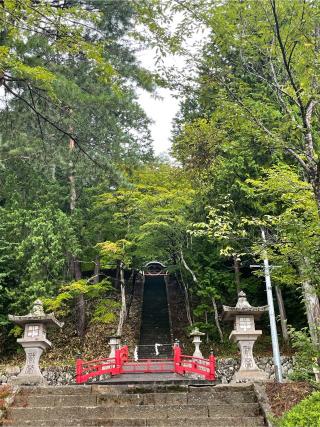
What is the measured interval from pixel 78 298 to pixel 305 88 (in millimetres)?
15451

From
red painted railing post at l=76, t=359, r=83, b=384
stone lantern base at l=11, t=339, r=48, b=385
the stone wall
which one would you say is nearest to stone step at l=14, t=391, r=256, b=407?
stone lantern base at l=11, t=339, r=48, b=385

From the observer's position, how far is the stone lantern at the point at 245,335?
32.0ft

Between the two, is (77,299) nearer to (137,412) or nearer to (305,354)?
(137,412)

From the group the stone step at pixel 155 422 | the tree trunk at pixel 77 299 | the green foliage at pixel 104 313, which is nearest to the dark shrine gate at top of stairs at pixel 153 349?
the green foliage at pixel 104 313

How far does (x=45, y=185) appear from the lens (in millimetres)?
19859

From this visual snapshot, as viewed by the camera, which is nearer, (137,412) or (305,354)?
(305,354)

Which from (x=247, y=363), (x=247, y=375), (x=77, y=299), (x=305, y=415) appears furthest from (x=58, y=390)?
(x=77, y=299)

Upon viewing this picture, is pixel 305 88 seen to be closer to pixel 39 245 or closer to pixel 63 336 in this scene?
pixel 39 245

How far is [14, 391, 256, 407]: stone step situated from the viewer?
762cm

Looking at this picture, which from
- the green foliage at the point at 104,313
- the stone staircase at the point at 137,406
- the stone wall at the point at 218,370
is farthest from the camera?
the green foliage at the point at 104,313

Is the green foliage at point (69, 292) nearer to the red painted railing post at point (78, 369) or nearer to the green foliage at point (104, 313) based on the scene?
the green foliage at point (104, 313)

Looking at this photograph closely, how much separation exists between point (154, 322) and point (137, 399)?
587 inches

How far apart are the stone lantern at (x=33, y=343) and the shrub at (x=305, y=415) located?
6.11 metres

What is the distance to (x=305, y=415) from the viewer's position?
218 inches
